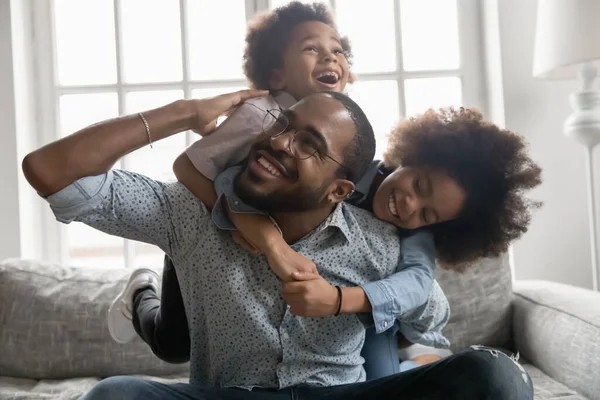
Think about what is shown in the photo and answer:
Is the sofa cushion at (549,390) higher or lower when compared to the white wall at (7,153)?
lower

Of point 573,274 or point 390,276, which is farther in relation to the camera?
point 573,274

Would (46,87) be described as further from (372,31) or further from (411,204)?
(411,204)

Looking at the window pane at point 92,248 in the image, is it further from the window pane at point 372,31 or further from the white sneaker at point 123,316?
the window pane at point 372,31

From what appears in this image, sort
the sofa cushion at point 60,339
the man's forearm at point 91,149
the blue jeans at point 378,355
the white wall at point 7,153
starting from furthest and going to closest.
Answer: the white wall at point 7,153
the sofa cushion at point 60,339
the blue jeans at point 378,355
the man's forearm at point 91,149

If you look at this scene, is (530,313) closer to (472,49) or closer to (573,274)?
(573,274)

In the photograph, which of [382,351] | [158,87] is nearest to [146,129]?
[382,351]

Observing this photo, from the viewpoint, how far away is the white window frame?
258cm

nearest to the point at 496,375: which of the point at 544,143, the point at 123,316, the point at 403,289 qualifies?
the point at 403,289

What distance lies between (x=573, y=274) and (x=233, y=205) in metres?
1.76

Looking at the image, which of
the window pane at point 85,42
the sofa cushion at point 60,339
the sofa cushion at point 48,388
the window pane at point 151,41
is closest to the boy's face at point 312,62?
the sofa cushion at point 48,388

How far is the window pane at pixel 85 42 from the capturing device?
8.66ft

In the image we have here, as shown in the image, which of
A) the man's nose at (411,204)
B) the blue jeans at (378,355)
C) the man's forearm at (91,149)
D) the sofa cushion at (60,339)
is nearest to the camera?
the man's forearm at (91,149)

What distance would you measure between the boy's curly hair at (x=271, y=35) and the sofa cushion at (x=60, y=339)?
3.01ft

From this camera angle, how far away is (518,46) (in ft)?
8.04
